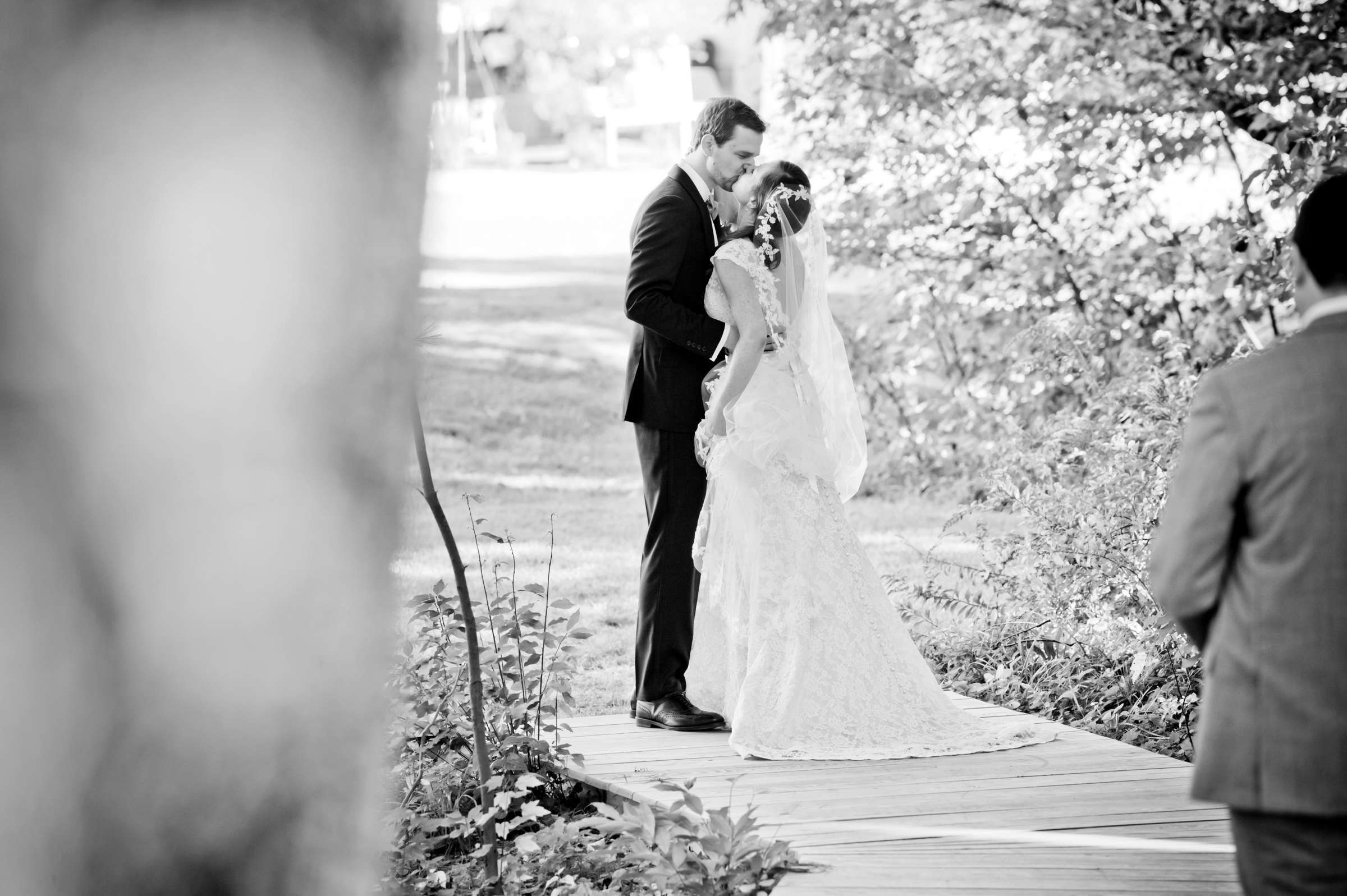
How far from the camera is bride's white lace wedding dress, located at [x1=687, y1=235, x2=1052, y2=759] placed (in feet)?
12.3

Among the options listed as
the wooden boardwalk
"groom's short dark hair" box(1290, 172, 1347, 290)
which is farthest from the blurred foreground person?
the wooden boardwalk

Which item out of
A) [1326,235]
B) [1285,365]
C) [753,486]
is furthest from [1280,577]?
[753,486]

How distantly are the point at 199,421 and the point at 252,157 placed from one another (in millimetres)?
152

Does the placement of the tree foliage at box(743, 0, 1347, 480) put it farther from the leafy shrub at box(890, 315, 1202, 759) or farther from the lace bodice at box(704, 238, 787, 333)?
the lace bodice at box(704, 238, 787, 333)

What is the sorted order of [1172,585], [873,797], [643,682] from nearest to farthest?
[1172,585]
[873,797]
[643,682]

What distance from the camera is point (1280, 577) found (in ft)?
5.59

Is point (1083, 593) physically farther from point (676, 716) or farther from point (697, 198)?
point (697, 198)

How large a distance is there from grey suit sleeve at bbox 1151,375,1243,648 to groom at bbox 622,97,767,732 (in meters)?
2.30

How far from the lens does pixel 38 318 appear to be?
28.5 inches

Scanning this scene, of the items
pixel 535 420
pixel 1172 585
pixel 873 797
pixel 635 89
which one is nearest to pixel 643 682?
pixel 873 797

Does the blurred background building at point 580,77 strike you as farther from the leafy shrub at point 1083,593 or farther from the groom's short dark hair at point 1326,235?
the leafy shrub at point 1083,593

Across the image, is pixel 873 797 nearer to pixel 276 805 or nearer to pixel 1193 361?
pixel 276 805

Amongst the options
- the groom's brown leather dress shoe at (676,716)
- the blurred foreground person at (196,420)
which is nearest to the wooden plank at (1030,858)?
the groom's brown leather dress shoe at (676,716)

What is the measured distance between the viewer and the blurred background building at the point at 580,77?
33.4 inches
